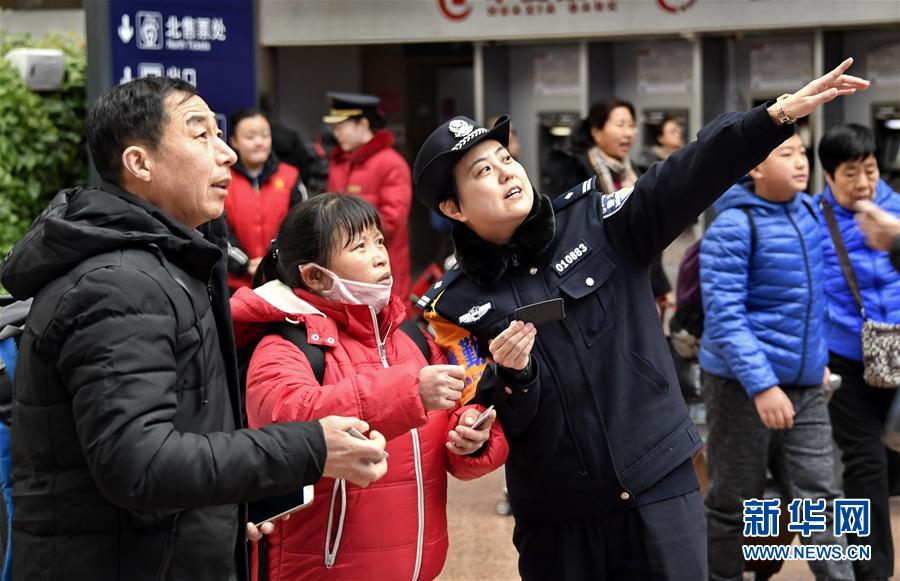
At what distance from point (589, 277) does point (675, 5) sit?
27.8 ft

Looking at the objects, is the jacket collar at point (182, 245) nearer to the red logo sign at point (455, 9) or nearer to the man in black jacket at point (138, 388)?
→ the man in black jacket at point (138, 388)

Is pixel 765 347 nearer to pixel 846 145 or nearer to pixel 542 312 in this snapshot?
pixel 846 145

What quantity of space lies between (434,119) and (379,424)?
1169 centimetres

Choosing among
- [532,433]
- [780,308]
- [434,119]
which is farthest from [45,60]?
[434,119]

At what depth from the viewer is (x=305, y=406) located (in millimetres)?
2891

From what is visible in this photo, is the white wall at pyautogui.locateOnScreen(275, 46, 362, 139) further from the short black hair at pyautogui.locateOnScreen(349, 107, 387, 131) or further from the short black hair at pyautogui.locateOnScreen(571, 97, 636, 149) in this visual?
the short black hair at pyautogui.locateOnScreen(571, 97, 636, 149)

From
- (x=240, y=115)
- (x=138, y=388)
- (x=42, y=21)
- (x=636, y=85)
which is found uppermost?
(x=42, y=21)

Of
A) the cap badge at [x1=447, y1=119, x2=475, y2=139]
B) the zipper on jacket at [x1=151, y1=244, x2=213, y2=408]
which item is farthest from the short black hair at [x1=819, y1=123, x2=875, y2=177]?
the zipper on jacket at [x1=151, y1=244, x2=213, y2=408]

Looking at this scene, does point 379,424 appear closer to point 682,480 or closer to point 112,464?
point 112,464

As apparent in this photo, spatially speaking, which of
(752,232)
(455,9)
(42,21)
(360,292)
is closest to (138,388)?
(360,292)

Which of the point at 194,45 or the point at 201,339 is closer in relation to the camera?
the point at 201,339

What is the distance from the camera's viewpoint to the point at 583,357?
3268 millimetres

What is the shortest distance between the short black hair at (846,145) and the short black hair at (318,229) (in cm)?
256

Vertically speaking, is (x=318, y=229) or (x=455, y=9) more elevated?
(x=455, y=9)
